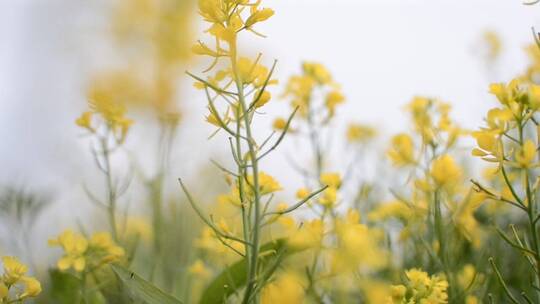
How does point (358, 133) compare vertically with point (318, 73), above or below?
below

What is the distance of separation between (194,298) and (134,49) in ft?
9.44

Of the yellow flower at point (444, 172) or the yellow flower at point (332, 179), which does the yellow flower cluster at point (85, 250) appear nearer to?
the yellow flower at point (332, 179)

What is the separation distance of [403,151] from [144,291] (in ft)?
1.46

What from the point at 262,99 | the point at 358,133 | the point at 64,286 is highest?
the point at 262,99

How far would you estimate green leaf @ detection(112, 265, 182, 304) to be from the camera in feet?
2.05

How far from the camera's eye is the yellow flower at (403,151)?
37.2 inches

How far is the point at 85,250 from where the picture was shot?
78 centimetres

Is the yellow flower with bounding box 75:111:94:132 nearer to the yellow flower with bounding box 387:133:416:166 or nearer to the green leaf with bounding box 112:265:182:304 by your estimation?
the green leaf with bounding box 112:265:182:304

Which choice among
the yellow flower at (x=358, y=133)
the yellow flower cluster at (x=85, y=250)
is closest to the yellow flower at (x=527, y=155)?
the yellow flower cluster at (x=85, y=250)

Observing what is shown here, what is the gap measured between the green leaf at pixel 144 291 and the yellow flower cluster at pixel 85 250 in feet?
0.40

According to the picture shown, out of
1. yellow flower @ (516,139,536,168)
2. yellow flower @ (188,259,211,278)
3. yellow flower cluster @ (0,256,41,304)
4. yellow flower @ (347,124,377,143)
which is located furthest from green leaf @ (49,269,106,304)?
yellow flower @ (347,124,377,143)

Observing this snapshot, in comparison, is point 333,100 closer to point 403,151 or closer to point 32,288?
point 403,151

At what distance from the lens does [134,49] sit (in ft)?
12.6


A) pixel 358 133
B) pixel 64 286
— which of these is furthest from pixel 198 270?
pixel 358 133
